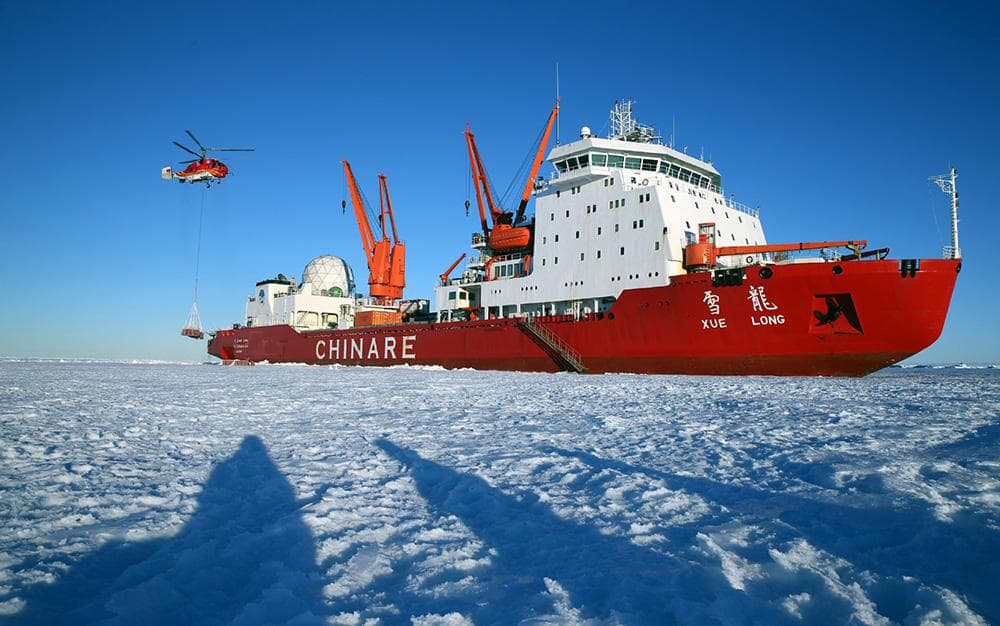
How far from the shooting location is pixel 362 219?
35781 millimetres

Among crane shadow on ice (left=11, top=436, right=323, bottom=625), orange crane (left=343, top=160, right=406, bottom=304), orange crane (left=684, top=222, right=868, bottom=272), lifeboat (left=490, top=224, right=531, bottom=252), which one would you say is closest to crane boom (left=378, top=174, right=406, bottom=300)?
orange crane (left=343, top=160, right=406, bottom=304)

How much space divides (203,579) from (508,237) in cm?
2339

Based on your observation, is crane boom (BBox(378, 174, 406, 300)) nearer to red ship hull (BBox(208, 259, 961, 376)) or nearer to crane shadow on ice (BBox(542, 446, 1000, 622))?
red ship hull (BBox(208, 259, 961, 376))

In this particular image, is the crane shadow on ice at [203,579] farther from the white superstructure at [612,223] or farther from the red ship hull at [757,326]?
the white superstructure at [612,223]

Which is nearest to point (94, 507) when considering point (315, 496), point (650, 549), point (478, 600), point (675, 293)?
point (315, 496)

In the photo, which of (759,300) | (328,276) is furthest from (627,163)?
(328,276)

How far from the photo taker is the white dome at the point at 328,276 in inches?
1486

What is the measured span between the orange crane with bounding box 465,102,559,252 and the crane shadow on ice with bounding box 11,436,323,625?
22117 mm

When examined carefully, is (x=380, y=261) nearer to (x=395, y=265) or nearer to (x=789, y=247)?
(x=395, y=265)

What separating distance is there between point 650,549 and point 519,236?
22587 mm

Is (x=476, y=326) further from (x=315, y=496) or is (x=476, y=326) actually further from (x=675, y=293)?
(x=315, y=496)

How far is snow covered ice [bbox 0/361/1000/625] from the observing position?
2467 mm

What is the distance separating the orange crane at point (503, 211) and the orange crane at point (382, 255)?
9.34 meters

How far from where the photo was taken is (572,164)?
22797 mm
